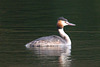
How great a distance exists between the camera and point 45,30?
21391 mm

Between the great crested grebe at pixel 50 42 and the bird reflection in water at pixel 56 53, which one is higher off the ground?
the great crested grebe at pixel 50 42

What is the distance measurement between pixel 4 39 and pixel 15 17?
24.1 ft

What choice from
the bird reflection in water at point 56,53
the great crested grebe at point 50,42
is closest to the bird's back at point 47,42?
the great crested grebe at point 50,42

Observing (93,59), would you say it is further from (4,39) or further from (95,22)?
(95,22)

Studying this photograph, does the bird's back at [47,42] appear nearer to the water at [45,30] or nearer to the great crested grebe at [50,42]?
the great crested grebe at [50,42]

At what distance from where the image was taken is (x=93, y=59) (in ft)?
50.9

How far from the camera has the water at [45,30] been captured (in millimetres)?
15359

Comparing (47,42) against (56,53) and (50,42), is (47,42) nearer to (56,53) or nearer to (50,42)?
(50,42)

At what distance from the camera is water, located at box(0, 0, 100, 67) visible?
1536cm

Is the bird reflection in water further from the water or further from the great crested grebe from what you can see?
the great crested grebe

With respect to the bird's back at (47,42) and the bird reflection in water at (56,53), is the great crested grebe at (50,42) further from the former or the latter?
the bird reflection in water at (56,53)

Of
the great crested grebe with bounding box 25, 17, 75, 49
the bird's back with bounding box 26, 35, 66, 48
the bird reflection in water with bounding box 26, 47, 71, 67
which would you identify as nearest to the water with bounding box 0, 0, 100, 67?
the bird reflection in water with bounding box 26, 47, 71, 67

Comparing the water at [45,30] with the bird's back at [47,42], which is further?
the bird's back at [47,42]

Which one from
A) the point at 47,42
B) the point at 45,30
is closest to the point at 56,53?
the point at 47,42
